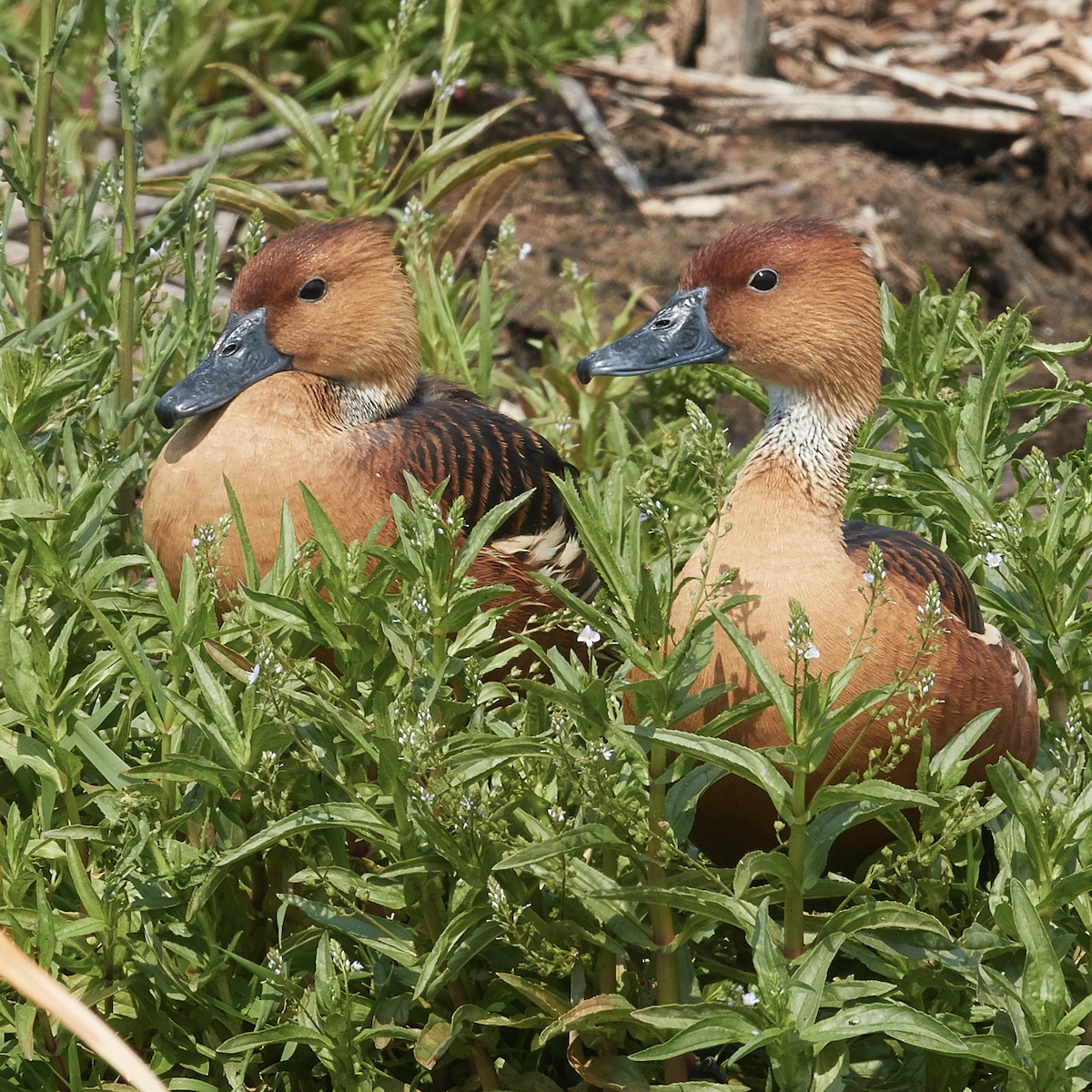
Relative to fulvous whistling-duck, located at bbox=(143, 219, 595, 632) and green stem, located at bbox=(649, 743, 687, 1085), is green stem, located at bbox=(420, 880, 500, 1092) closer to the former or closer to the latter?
green stem, located at bbox=(649, 743, 687, 1085)

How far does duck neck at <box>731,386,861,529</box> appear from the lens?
9.51 ft

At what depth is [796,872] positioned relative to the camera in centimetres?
229

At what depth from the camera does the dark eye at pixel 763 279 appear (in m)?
3.19

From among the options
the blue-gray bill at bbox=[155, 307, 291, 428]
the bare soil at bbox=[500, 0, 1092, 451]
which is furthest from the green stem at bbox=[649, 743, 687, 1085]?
the bare soil at bbox=[500, 0, 1092, 451]

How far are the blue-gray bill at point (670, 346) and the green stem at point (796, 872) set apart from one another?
1.19 m

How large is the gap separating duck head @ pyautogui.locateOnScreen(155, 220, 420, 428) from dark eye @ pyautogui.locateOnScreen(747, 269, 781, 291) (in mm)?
910

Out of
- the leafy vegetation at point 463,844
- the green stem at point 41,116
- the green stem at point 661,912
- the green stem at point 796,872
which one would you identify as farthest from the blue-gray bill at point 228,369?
the green stem at point 796,872

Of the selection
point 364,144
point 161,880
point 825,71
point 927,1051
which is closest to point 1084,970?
point 927,1051

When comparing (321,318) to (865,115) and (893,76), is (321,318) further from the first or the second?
(893,76)

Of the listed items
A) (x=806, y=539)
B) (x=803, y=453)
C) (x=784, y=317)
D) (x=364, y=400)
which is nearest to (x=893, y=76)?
(x=364, y=400)

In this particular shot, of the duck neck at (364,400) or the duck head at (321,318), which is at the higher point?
the duck head at (321,318)

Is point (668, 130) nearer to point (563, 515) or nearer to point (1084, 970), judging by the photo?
point (563, 515)

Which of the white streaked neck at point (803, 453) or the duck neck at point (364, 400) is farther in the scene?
the duck neck at point (364, 400)

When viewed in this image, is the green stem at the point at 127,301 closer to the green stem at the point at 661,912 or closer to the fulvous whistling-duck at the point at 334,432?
the fulvous whistling-duck at the point at 334,432
